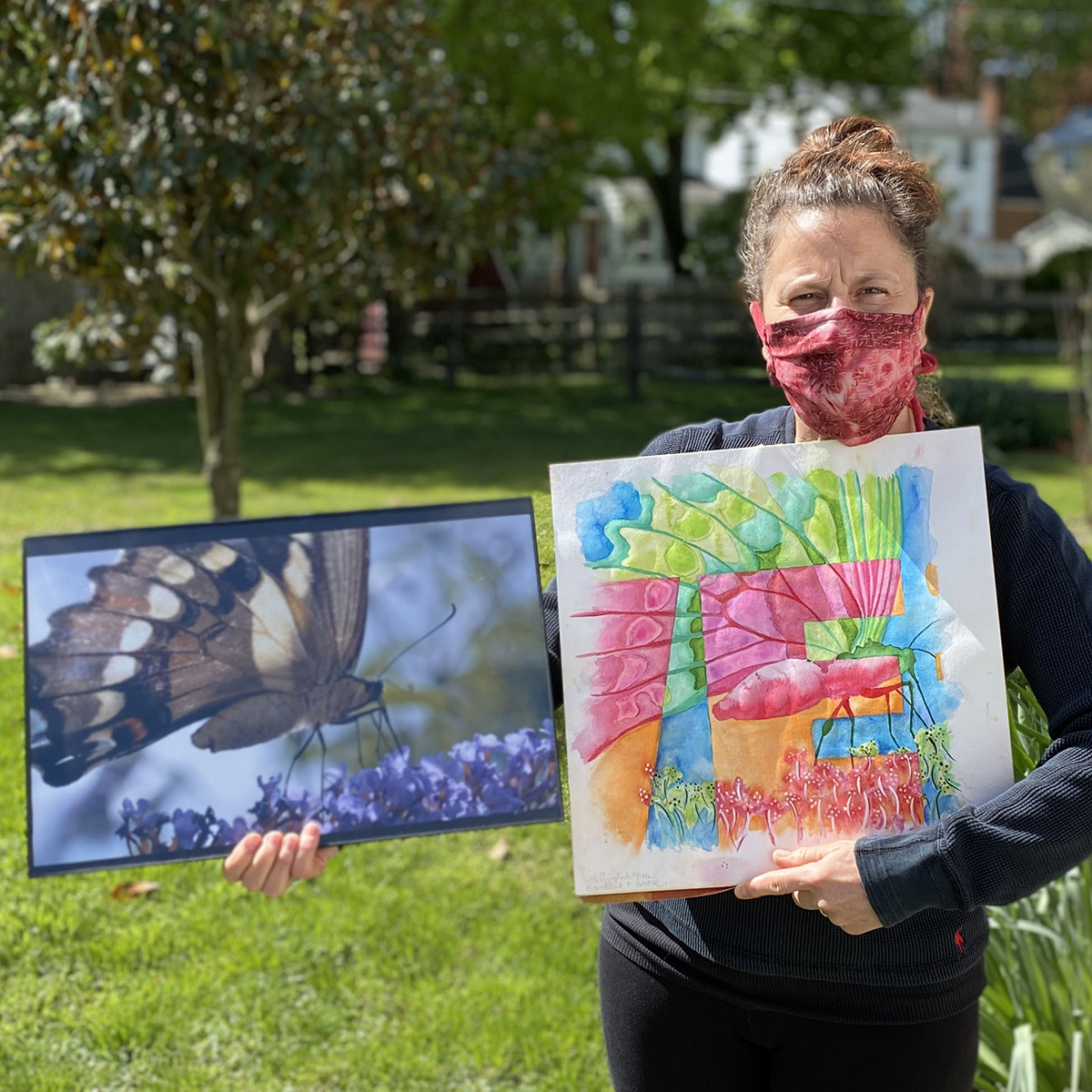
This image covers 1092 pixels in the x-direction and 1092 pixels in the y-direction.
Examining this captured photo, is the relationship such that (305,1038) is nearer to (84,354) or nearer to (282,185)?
(282,185)

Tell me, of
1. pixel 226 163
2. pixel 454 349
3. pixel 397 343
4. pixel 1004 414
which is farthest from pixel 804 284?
pixel 397 343

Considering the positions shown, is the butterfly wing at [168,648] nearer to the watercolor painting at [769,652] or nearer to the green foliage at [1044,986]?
the watercolor painting at [769,652]

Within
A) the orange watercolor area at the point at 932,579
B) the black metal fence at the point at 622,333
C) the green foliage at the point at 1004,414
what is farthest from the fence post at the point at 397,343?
the orange watercolor area at the point at 932,579

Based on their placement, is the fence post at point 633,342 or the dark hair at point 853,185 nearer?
the dark hair at point 853,185

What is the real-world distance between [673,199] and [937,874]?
27.0 m

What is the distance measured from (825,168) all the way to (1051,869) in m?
0.95

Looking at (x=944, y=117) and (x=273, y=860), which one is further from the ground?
(x=944, y=117)

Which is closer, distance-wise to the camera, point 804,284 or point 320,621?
point 804,284

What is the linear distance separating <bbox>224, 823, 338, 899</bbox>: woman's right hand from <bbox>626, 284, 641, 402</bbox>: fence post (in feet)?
53.9

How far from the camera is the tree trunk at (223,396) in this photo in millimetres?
6715

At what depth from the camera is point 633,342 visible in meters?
18.2

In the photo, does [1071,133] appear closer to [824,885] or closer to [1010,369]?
[1010,369]

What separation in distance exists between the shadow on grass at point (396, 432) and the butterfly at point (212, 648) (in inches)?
294

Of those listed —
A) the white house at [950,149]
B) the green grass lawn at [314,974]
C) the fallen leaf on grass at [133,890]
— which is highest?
the white house at [950,149]
